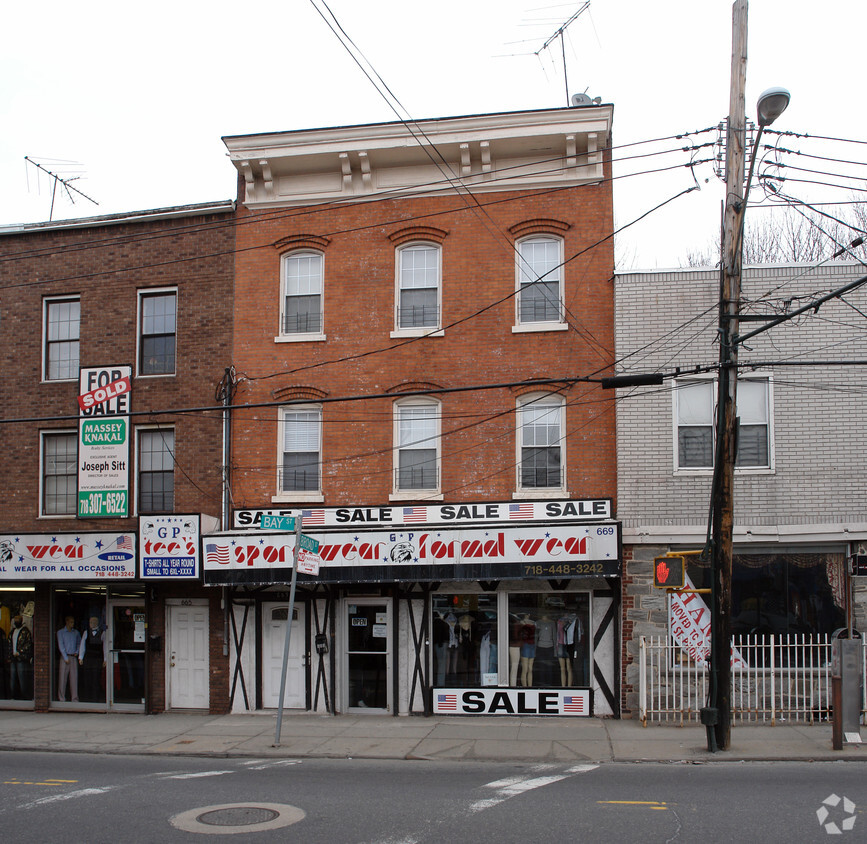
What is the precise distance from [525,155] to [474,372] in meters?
4.17

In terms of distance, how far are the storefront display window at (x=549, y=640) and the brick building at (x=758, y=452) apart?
880 mm

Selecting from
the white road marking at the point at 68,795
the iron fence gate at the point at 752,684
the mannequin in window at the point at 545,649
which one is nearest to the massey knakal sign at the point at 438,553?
the mannequin in window at the point at 545,649

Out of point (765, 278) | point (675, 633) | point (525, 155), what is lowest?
point (675, 633)

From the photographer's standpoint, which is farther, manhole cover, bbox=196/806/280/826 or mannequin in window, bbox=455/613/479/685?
mannequin in window, bbox=455/613/479/685

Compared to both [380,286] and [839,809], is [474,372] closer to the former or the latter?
[380,286]

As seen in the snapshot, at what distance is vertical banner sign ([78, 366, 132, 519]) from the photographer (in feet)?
58.1

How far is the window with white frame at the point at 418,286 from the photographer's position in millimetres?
16922

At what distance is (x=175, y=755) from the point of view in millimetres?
13391

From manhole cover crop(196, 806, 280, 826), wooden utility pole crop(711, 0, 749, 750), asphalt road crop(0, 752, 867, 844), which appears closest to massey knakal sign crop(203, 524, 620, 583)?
wooden utility pole crop(711, 0, 749, 750)

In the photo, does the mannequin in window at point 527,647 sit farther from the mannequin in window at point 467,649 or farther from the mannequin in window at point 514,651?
the mannequin in window at point 467,649

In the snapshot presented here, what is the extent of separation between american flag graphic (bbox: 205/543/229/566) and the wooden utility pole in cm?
842

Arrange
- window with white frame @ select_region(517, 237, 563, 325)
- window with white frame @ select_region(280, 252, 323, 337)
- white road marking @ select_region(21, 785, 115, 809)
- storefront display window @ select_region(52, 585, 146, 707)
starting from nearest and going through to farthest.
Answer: white road marking @ select_region(21, 785, 115, 809) < window with white frame @ select_region(517, 237, 563, 325) < window with white frame @ select_region(280, 252, 323, 337) < storefront display window @ select_region(52, 585, 146, 707)

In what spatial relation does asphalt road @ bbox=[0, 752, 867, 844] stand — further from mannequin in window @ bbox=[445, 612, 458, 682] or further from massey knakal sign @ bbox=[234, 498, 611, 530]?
massey knakal sign @ bbox=[234, 498, 611, 530]

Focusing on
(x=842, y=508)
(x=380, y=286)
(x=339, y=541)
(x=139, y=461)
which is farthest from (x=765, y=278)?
(x=139, y=461)
